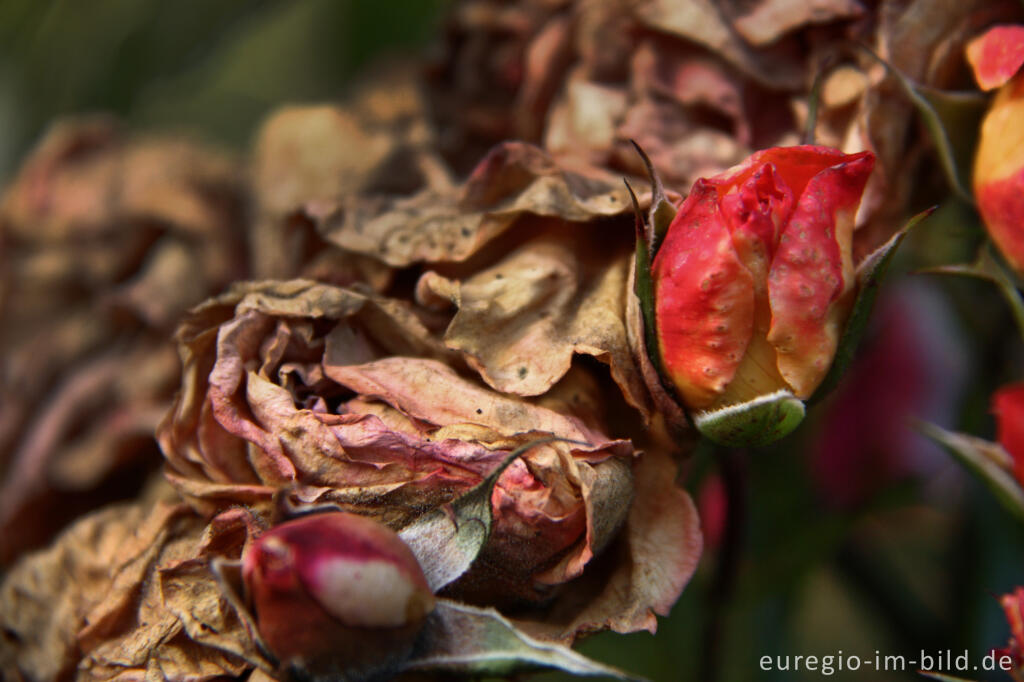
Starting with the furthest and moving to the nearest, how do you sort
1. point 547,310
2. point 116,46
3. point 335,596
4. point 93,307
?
1. point 116,46
2. point 93,307
3. point 547,310
4. point 335,596

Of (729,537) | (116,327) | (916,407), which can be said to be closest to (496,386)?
(729,537)

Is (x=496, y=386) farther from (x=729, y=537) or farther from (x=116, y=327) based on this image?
(x=116, y=327)

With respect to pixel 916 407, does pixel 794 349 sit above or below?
above

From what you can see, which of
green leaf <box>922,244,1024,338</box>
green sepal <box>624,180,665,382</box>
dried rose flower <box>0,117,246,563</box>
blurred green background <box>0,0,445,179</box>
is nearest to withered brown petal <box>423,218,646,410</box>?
green sepal <box>624,180,665,382</box>

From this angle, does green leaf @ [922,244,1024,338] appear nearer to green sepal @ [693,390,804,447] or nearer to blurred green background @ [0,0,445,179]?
green sepal @ [693,390,804,447]

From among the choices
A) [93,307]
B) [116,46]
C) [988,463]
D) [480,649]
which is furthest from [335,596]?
[116,46]

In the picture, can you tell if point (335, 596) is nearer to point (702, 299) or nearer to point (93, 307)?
point (702, 299)
